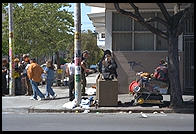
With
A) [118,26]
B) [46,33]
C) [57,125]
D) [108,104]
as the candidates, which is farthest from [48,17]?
[57,125]

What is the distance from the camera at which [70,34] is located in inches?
1008

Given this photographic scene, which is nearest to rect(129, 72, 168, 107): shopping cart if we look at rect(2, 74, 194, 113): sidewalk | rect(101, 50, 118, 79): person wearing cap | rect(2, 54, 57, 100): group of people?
rect(2, 74, 194, 113): sidewalk

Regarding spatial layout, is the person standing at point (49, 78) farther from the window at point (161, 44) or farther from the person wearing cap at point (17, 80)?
the window at point (161, 44)

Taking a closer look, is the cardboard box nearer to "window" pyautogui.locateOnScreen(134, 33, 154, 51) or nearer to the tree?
the tree

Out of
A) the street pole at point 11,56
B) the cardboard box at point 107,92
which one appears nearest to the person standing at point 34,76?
the street pole at point 11,56

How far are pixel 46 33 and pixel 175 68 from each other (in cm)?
1249

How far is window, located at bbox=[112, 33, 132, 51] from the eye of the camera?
17156 mm

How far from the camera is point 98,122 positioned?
10.5 meters

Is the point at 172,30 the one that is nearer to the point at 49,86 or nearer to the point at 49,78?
the point at 49,78

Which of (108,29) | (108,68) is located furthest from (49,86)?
(108,29)

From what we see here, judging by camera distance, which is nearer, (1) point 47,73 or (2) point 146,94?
(2) point 146,94

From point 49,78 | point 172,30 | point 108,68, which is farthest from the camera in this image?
point 49,78

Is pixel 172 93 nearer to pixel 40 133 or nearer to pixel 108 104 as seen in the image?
pixel 108 104

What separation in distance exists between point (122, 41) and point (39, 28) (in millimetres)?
7308
